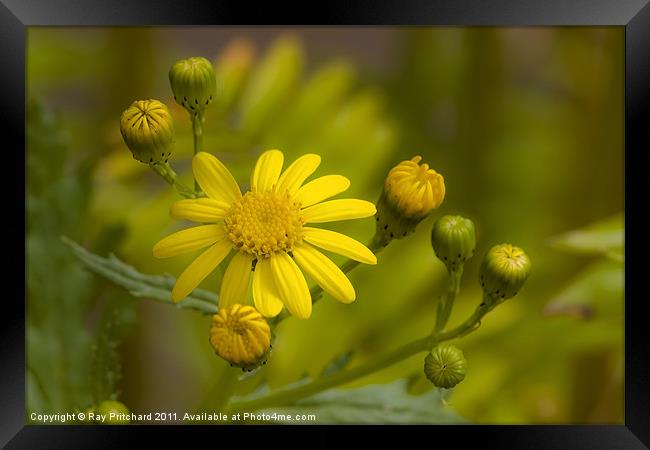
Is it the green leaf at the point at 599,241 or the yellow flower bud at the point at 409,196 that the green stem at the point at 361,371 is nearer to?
the yellow flower bud at the point at 409,196

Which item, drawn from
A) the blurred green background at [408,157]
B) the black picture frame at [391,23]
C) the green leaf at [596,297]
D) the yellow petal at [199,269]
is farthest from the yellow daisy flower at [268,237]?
the green leaf at [596,297]

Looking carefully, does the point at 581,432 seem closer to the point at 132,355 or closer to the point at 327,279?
the point at 327,279

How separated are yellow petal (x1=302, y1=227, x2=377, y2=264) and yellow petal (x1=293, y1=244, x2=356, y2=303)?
0.02m

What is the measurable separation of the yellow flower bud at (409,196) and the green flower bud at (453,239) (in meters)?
0.05

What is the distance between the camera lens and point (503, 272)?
0.93 metres

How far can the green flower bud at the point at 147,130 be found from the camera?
0.89 metres

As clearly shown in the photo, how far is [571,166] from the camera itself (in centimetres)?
151

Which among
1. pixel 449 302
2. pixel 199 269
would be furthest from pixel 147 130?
pixel 449 302

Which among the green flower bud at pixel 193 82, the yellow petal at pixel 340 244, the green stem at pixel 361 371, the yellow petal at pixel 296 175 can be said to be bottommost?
the green stem at pixel 361 371

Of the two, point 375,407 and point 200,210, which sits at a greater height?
point 200,210

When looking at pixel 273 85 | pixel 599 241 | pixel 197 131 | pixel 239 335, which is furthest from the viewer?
pixel 273 85

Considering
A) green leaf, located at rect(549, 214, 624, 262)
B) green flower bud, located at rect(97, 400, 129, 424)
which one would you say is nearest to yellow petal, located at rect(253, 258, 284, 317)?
green flower bud, located at rect(97, 400, 129, 424)

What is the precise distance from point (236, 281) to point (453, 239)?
277mm

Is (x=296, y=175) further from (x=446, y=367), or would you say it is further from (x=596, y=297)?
(x=596, y=297)
